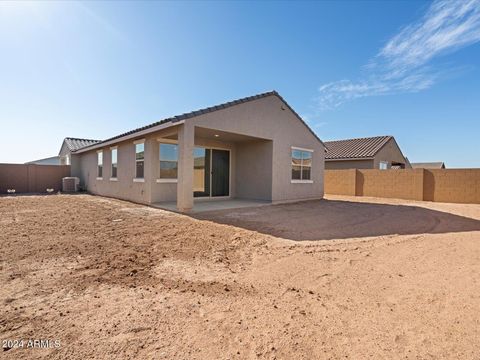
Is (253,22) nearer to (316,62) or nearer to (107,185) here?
(316,62)

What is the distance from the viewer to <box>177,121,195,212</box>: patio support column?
8.12 m

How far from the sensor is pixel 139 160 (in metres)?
10.8

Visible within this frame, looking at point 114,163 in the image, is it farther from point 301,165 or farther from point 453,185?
point 453,185

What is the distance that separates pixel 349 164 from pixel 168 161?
16786 millimetres

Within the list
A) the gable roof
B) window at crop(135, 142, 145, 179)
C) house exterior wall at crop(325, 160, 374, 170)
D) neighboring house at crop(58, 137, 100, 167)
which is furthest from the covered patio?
house exterior wall at crop(325, 160, 374, 170)

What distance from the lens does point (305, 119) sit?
42.0ft

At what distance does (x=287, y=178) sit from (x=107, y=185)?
33.5 feet

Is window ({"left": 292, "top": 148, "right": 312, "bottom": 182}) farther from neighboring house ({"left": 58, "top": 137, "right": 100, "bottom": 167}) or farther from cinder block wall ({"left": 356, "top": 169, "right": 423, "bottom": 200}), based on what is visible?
neighboring house ({"left": 58, "top": 137, "right": 100, "bottom": 167})

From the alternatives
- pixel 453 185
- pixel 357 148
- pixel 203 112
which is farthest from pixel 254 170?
pixel 357 148

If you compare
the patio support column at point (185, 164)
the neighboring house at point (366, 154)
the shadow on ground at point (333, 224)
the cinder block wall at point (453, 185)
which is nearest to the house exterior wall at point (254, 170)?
the shadow on ground at point (333, 224)

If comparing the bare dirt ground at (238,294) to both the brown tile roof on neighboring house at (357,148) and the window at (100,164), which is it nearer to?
the window at (100,164)

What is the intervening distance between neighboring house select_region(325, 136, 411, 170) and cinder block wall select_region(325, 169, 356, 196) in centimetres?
292

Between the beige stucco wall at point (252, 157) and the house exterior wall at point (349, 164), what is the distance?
8.17 meters

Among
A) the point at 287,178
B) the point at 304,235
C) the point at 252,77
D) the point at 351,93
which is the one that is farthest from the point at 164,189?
the point at 351,93
